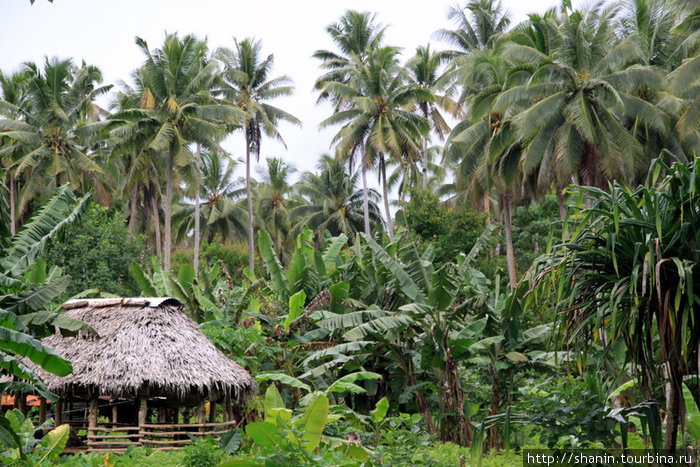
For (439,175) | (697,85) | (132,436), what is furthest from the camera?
(439,175)

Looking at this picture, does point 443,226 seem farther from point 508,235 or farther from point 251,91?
point 251,91

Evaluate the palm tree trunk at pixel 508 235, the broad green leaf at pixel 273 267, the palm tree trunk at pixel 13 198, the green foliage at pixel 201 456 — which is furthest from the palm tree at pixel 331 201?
the green foliage at pixel 201 456

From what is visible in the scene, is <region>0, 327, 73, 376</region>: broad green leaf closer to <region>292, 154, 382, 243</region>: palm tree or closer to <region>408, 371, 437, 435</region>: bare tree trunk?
<region>408, 371, 437, 435</region>: bare tree trunk

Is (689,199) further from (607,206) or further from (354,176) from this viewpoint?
(354,176)

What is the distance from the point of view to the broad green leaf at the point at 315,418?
10.5m

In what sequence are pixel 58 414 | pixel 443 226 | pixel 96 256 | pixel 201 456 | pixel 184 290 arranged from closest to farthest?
pixel 201 456 < pixel 58 414 < pixel 184 290 < pixel 96 256 < pixel 443 226

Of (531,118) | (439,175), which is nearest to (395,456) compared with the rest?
(531,118)

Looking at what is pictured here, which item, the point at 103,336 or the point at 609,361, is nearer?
the point at 103,336

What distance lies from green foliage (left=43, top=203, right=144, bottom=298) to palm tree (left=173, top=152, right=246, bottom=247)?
14.9 meters

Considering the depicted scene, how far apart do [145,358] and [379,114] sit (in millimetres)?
19561

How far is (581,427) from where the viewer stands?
7.61 metres

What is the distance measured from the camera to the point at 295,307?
16578 millimetres

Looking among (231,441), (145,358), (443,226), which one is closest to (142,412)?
(145,358)

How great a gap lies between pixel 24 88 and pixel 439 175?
2703 centimetres
